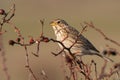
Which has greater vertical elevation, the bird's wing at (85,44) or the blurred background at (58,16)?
the bird's wing at (85,44)

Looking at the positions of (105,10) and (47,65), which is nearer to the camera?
(47,65)

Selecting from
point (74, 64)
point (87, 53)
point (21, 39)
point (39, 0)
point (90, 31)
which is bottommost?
point (39, 0)

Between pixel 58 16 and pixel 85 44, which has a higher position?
pixel 85 44

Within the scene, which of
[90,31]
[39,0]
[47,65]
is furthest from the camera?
[39,0]

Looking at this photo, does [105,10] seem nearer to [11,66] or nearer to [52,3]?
[52,3]

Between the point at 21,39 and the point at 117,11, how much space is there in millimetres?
23379

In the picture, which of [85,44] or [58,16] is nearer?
[85,44]

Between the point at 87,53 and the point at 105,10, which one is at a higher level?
the point at 87,53

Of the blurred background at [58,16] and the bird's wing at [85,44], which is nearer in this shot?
the bird's wing at [85,44]

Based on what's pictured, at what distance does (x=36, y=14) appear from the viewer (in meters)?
27.5

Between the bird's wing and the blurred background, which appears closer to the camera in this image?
the bird's wing

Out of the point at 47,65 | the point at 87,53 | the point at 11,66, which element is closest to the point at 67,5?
the point at 11,66

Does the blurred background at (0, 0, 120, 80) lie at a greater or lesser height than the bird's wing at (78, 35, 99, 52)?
lesser

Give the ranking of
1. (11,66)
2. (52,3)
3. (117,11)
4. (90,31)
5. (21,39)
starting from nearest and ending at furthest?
(21,39) < (11,66) < (90,31) < (117,11) < (52,3)
